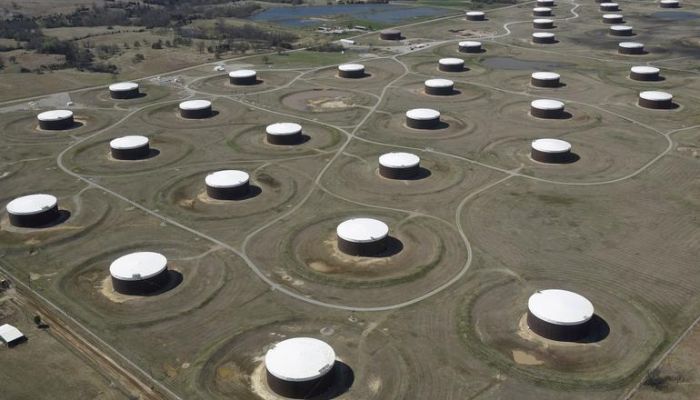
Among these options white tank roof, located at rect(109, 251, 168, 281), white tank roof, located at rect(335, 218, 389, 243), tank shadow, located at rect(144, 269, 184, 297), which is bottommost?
tank shadow, located at rect(144, 269, 184, 297)

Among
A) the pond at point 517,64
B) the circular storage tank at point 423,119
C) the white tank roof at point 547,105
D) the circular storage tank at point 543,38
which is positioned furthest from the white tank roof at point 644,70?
the circular storage tank at point 423,119

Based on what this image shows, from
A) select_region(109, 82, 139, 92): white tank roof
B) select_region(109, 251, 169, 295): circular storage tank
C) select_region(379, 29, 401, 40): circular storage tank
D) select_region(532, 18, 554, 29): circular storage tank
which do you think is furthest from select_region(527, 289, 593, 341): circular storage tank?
select_region(532, 18, 554, 29): circular storage tank

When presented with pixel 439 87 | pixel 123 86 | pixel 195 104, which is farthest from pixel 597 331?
pixel 123 86

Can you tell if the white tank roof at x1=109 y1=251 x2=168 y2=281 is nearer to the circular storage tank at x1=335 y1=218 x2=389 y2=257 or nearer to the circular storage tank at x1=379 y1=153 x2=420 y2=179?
the circular storage tank at x1=335 y1=218 x2=389 y2=257

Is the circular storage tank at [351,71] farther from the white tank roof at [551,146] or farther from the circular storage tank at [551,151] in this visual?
the circular storage tank at [551,151]

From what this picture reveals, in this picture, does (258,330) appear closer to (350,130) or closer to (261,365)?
(261,365)

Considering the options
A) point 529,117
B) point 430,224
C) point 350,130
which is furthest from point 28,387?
point 529,117
